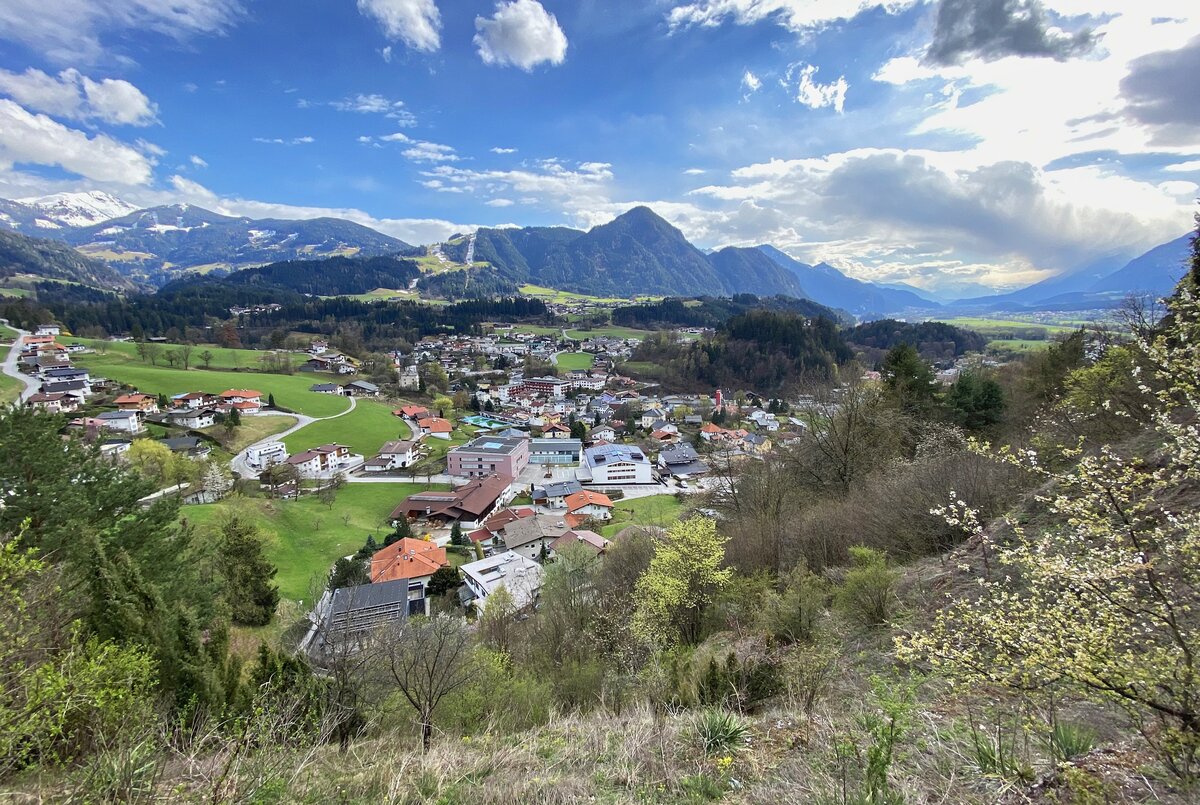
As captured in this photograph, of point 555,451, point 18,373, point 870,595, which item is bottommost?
point 555,451

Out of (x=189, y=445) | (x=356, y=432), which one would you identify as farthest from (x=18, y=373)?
(x=356, y=432)

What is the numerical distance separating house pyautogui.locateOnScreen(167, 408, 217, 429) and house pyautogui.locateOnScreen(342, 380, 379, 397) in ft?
74.6

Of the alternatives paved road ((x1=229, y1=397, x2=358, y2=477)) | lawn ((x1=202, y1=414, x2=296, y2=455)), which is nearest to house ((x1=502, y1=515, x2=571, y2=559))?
paved road ((x1=229, y1=397, x2=358, y2=477))

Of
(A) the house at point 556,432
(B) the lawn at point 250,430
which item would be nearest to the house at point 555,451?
(A) the house at point 556,432

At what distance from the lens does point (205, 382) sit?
6206cm

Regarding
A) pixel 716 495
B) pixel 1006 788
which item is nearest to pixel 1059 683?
pixel 1006 788

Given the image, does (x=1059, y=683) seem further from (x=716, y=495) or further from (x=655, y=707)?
(x=716, y=495)

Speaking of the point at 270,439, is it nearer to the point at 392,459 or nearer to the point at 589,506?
the point at 392,459

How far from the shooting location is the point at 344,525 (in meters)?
33.5

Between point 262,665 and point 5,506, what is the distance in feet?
26.7

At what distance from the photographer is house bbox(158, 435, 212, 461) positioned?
133 ft

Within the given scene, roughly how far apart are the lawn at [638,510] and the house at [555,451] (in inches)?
514

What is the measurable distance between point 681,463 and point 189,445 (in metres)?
A: 45.5

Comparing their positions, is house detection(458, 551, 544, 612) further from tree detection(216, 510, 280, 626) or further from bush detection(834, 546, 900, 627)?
bush detection(834, 546, 900, 627)
